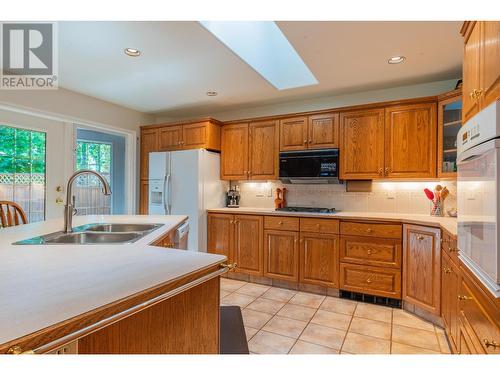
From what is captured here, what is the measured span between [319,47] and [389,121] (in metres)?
1.23

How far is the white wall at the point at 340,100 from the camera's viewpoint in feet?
10.1

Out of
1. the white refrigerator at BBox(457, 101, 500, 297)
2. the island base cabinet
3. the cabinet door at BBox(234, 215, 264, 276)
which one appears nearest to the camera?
the island base cabinet

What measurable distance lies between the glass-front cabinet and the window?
4.26 metres

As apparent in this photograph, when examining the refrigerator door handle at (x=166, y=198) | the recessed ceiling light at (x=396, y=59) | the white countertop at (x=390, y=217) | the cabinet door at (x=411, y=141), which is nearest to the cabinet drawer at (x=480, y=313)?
the white countertop at (x=390, y=217)

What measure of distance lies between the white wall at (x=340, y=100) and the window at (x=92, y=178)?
1.69m

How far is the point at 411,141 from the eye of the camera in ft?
9.49

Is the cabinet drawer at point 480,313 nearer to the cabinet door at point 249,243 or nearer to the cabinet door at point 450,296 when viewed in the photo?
the cabinet door at point 450,296

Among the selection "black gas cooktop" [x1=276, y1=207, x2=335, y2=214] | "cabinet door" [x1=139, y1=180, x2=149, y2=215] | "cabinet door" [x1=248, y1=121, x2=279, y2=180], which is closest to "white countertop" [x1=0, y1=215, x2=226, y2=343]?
"black gas cooktop" [x1=276, y1=207, x2=335, y2=214]

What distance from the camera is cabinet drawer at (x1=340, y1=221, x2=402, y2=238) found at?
2.73 m

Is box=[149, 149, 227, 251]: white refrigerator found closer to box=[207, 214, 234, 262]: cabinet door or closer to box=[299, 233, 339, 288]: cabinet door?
box=[207, 214, 234, 262]: cabinet door

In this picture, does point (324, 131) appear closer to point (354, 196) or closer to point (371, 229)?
point (354, 196)

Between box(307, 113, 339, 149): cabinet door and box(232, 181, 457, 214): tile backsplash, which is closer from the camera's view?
box(232, 181, 457, 214): tile backsplash

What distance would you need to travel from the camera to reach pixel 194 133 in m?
3.90
